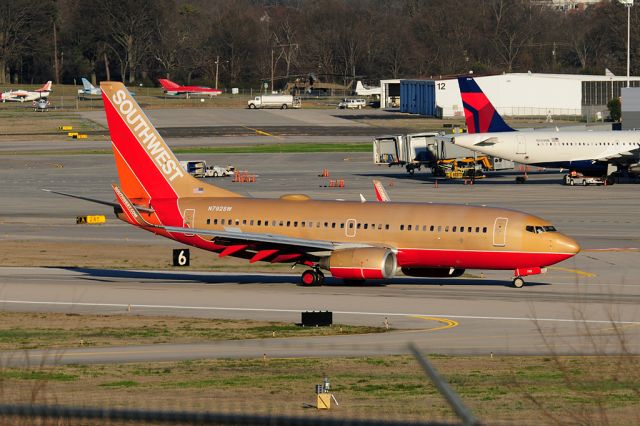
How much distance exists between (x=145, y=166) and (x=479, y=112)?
5647 centimetres

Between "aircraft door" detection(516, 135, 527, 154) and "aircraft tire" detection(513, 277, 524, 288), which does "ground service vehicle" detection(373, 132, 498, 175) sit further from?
"aircraft tire" detection(513, 277, 524, 288)


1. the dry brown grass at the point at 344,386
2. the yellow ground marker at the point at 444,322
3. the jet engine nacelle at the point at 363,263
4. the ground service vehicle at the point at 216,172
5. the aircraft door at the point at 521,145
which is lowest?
the yellow ground marker at the point at 444,322

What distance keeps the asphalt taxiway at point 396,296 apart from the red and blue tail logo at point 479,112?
13.8m

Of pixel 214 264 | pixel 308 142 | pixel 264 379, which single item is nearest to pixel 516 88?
pixel 308 142

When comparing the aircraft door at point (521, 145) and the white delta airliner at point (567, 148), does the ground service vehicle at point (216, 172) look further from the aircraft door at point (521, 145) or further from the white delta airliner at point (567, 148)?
the aircraft door at point (521, 145)

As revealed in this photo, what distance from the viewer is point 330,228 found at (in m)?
51.4

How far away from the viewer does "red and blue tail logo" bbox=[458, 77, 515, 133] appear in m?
105

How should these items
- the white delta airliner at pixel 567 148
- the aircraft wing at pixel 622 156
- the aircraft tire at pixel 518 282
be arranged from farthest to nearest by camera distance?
1. the aircraft wing at pixel 622 156
2. the white delta airliner at pixel 567 148
3. the aircraft tire at pixel 518 282

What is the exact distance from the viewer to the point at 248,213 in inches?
2073

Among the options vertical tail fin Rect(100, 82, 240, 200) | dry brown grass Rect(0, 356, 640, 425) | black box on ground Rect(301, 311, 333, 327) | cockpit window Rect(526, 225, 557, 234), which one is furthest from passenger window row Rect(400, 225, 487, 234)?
dry brown grass Rect(0, 356, 640, 425)

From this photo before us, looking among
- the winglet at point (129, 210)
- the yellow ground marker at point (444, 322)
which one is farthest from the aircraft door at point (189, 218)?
the yellow ground marker at point (444, 322)

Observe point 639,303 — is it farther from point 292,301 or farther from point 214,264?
point 214,264

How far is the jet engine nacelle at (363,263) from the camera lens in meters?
49.1

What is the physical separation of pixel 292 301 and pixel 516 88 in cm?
14727
